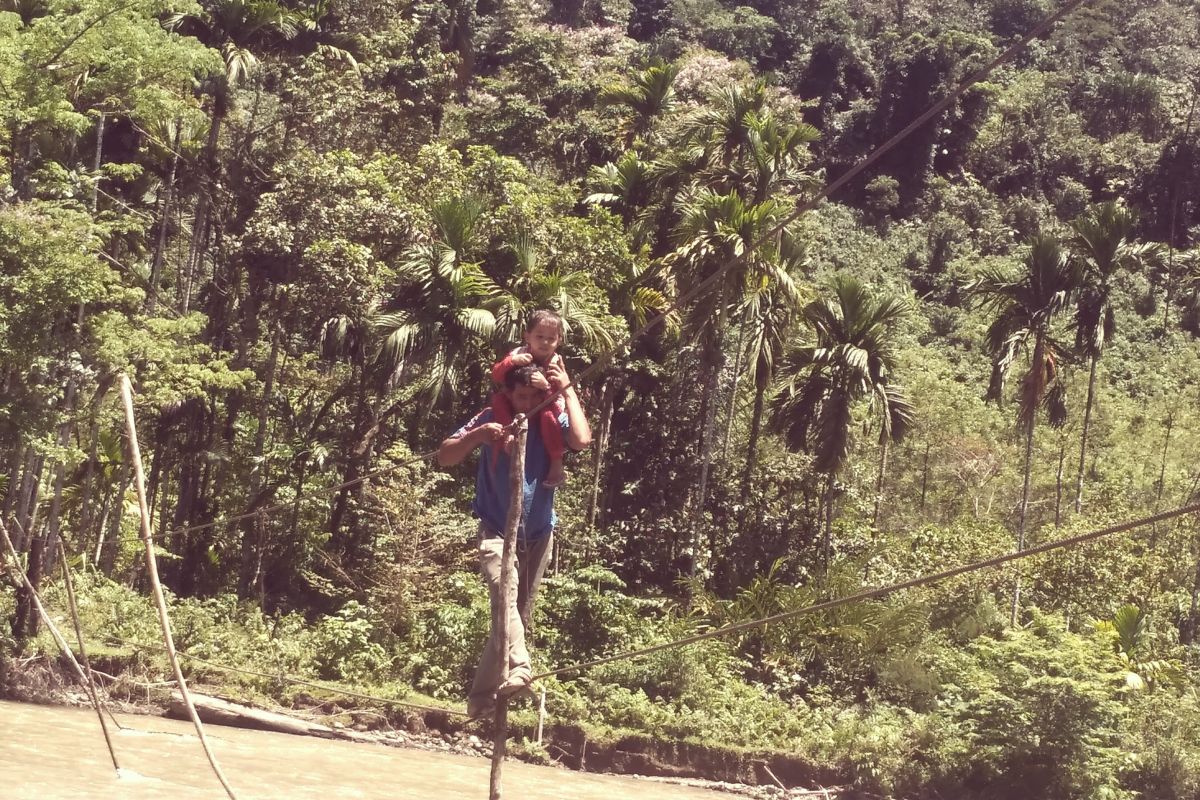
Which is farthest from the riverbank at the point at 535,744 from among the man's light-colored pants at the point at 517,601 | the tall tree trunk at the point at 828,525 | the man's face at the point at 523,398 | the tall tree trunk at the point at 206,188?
the man's face at the point at 523,398

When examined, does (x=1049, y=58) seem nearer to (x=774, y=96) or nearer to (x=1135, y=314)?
(x=1135, y=314)

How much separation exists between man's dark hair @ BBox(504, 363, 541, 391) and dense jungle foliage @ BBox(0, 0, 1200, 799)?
1060 centimetres

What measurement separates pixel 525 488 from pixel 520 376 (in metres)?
0.42

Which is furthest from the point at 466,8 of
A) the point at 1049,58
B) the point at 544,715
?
the point at 1049,58

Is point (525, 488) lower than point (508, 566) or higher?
higher

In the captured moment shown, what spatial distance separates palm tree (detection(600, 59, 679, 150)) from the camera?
21781 mm

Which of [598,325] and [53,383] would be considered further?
[598,325]

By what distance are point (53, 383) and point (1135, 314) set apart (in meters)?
30.5

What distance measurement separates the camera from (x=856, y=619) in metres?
17.1

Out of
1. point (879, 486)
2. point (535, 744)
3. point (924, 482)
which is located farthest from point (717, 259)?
point (924, 482)

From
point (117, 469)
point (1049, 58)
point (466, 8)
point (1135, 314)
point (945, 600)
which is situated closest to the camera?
point (945, 600)

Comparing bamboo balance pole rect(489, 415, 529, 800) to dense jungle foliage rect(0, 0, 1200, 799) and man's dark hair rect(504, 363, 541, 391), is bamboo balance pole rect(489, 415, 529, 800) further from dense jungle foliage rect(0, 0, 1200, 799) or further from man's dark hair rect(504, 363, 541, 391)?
dense jungle foliage rect(0, 0, 1200, 799)

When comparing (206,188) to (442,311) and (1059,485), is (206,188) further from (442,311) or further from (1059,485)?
(1059,485)

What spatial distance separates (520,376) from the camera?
446 cm
